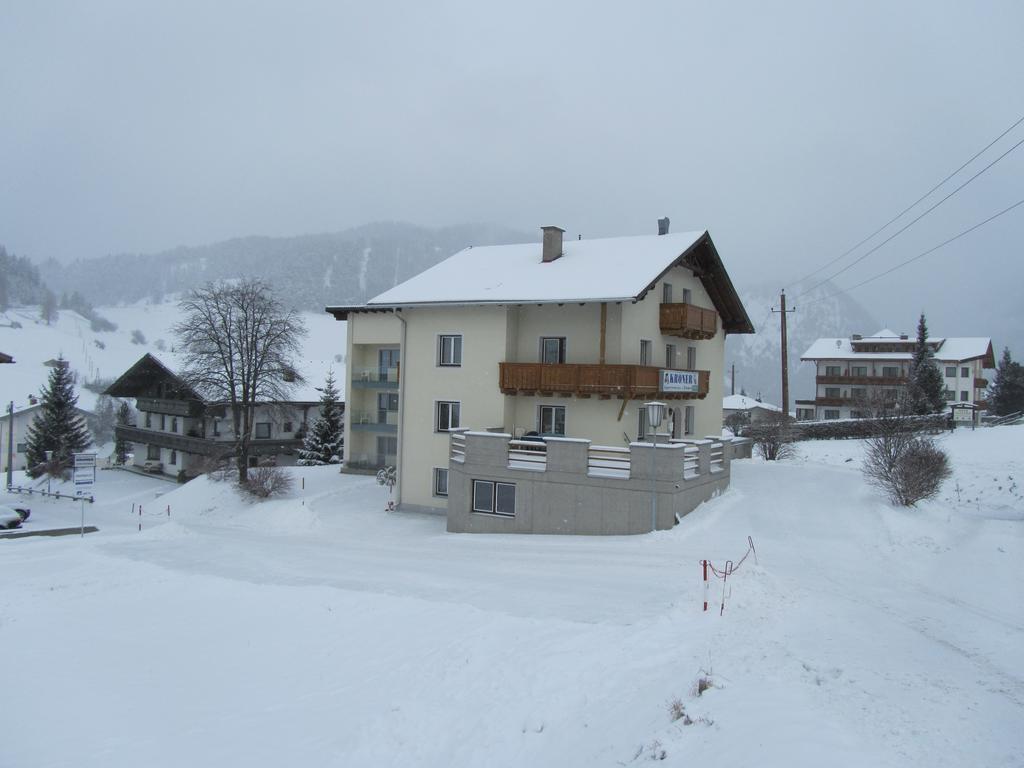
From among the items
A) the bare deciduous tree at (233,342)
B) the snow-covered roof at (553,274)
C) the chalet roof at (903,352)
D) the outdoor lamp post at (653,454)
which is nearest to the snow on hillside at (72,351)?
the bare deciduous tree at (233,342)

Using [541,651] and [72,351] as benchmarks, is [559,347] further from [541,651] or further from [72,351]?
[72,351]

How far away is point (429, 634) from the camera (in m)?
11.7

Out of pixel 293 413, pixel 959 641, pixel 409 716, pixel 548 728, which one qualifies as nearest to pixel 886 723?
pixel 548 728

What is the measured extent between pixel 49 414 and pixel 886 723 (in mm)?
62977

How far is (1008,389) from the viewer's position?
2491 inches

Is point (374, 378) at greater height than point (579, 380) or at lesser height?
greater

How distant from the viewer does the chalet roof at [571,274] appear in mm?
24922

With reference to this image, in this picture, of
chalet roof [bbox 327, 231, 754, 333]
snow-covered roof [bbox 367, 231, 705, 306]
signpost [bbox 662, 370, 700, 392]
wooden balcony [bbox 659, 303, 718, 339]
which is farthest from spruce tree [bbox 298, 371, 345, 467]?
signpost [bbox 662, 370, 700, 392]

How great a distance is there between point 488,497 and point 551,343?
7039mm

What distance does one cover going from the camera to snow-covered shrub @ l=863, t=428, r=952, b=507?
66.2 feet

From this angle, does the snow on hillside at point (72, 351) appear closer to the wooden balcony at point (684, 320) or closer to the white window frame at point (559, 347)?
the white window frame at point (559, 347)

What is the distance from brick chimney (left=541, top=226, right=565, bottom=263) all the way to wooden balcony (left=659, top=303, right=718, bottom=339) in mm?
5044

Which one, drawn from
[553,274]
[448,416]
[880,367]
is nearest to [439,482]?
[448,416]

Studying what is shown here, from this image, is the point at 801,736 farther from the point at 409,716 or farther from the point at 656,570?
the point at 656,570
